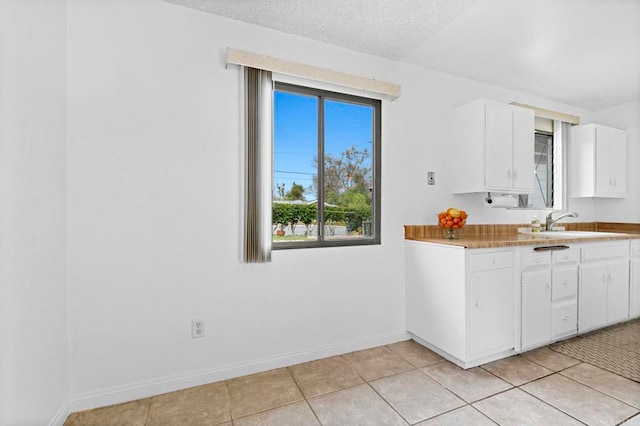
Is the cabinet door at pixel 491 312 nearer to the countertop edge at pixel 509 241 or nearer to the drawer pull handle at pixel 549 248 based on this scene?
the countertop edge at pixel 509 241

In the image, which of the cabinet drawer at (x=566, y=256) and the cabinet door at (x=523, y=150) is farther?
the cabinet door at (x=523, y=150)

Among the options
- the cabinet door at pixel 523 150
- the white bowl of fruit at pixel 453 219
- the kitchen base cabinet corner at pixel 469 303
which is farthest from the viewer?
the cabinet door at pixel 523 150

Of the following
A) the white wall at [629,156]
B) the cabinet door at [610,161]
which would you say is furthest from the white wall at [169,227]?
the white wall at [629,156]

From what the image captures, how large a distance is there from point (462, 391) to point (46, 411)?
88.8 inches

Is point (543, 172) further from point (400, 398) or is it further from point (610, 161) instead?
point (400, 398)

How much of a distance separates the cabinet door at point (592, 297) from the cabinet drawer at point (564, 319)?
0.08 m

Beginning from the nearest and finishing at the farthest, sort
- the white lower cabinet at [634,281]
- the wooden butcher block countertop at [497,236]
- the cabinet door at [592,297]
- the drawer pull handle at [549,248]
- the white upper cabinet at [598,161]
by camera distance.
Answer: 1. the wooden butcher block countertop at [497,236]
2. the drawer pull handle at [549,248]
3. the cabinet door at [592,297]
4. the white lower cabinet at [634,281]
5. the white upper cabinet at [598,161]

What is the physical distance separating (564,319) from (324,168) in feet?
7.77

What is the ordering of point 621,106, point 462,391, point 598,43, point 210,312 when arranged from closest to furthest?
1. point 462,391
2. point 210,312
3. point 598,43
4. point 621,106

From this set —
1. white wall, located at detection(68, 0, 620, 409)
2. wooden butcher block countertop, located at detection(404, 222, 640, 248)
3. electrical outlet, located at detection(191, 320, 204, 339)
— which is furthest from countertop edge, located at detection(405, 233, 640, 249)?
electrical outlet, located at detection(191, 320, 204, 339)

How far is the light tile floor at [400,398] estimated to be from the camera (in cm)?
164

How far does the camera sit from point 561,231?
3438 millimetres

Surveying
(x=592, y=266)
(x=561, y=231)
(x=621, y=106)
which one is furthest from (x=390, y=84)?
(x=621, y=106)

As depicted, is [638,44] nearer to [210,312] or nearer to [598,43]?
[598,43]
